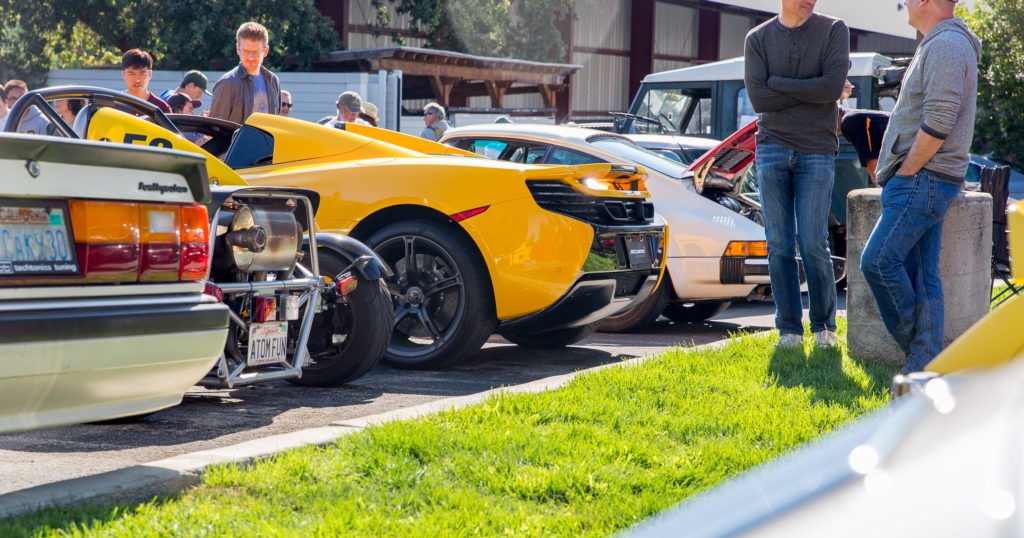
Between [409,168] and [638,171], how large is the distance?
1.23 metres

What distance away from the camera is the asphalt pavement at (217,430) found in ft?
11.2

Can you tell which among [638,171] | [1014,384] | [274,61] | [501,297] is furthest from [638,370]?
[274,61]

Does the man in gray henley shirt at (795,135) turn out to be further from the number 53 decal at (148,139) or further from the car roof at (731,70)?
the car roof at (731,70)

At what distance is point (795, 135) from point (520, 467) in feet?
10.4

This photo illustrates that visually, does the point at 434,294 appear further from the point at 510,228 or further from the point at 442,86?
the point at 442,86

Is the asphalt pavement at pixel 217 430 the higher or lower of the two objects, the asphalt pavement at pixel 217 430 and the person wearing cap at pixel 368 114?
the lower

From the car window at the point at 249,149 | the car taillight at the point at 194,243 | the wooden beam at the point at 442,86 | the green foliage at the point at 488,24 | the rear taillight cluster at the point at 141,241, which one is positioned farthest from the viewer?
Result: the green foliage at the point at 488,24

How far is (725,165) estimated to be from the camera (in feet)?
26.2

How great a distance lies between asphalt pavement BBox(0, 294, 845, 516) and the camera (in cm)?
341

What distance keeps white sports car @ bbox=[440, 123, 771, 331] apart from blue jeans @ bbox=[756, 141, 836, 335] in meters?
1.43

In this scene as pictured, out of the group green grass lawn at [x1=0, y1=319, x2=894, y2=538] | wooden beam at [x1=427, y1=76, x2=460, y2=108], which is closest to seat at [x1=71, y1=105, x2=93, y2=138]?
green grass lawn at [x1=0, y1=319, x2=894, y2=538]

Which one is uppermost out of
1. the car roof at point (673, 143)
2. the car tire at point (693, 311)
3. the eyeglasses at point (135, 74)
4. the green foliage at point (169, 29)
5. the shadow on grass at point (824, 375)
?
the green foliage at point (169, 29)

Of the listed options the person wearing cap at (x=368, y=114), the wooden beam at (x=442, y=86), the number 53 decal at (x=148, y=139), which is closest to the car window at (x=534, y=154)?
the number 53 decal at (x=148, y=139)

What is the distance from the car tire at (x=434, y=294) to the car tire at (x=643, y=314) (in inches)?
79.9
